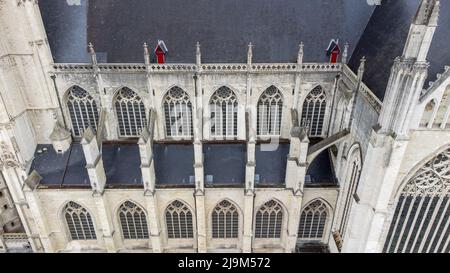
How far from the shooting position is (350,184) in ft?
64.2

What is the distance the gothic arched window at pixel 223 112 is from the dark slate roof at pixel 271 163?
2220 millimetres

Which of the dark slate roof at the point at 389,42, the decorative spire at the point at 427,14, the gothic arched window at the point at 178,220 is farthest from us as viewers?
the gothic arched window at the point at 178,220

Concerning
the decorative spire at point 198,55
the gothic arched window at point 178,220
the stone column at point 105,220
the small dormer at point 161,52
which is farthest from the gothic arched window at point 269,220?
the small dormer at point 161,52

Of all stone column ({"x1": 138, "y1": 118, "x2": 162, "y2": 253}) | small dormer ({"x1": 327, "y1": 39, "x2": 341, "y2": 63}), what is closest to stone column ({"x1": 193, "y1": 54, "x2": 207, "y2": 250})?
stone column ({"x1": 138, "y1": 118, "x2": 162, "y2": 253})

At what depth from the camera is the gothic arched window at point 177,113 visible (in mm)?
22109

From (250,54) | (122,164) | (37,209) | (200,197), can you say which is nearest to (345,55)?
(250,54)

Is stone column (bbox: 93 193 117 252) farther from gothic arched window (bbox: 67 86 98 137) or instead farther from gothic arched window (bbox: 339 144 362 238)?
gothic arched window (bbox: 339 144 362 238)

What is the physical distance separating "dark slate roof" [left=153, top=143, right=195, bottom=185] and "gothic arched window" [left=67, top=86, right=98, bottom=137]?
14.7ft

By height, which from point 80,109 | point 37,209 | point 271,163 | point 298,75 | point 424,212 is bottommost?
point 37,209

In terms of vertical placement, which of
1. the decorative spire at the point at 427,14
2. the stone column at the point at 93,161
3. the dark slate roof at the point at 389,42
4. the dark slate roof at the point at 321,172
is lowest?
the dark slate roof at the point at 321,172

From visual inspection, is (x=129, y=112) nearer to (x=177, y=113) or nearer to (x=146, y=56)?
(x=177, y=113)

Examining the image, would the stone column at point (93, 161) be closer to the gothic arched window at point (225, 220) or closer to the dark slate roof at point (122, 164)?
the dark slate roof at point (122, 164)

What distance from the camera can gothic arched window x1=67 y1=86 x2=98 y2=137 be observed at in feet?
73.5

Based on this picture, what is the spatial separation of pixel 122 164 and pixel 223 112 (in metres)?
6.99
